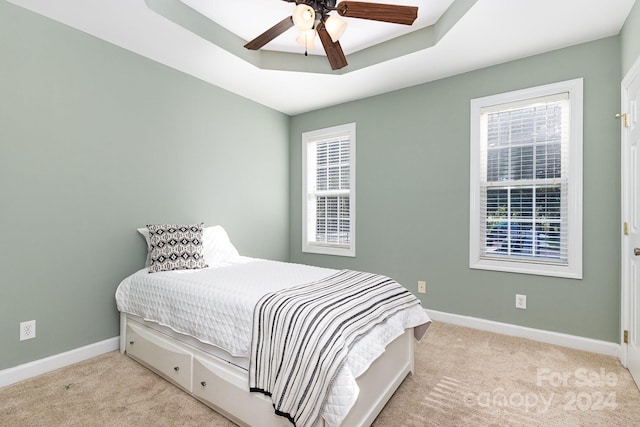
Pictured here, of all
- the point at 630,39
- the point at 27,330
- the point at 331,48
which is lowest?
the point at 27,330

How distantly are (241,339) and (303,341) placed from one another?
0.43m

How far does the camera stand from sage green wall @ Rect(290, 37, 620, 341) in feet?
8.11

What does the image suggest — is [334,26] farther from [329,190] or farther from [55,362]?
[55,362]

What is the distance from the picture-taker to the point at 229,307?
175 cm

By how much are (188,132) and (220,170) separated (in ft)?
1.75

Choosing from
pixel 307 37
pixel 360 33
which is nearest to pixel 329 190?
pixel 360 33

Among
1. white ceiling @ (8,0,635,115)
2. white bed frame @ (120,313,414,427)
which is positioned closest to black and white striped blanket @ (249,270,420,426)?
white bed frame @ (120,313,414,427)

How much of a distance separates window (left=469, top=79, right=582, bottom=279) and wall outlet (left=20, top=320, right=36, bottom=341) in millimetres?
3674

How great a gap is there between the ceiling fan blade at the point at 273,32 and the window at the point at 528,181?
208 centimetres

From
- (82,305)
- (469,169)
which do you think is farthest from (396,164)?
(82,305)

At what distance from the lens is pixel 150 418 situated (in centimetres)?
171

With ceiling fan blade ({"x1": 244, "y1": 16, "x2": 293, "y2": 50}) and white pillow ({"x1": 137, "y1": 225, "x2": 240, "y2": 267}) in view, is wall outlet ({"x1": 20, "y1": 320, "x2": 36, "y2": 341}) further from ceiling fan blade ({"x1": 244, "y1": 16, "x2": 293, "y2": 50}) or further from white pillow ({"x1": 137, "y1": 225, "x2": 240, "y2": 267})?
ceiling fan blade ({"x1": 244, "y1": 16, "x2": 293, "y2": 50})

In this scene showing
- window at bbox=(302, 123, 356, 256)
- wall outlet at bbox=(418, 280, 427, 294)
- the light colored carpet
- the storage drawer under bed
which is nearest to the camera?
the light colored carpet

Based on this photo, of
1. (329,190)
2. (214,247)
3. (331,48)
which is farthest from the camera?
(329,190)
